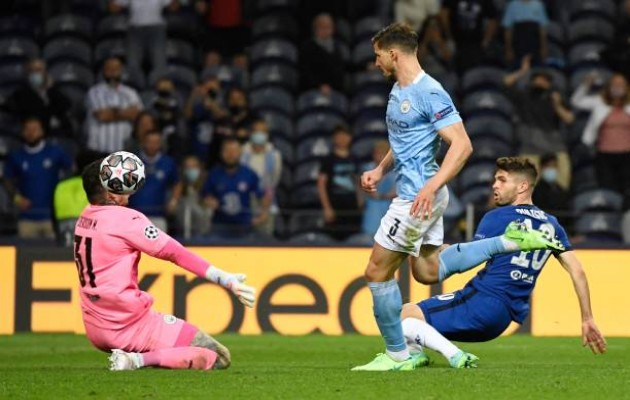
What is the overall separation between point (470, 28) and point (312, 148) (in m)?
3.14

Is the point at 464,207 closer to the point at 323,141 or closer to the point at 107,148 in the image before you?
the point at 323,141

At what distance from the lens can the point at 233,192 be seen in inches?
685

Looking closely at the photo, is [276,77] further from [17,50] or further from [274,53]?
[17,50]

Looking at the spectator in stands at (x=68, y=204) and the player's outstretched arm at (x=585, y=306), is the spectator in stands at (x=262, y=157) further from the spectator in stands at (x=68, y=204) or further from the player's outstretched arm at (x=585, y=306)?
the player's outstretched arm at (x=585, y=306)

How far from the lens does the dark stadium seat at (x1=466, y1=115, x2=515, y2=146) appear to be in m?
19.3

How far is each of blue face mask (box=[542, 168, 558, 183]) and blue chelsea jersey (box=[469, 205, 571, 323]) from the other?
24.1ft

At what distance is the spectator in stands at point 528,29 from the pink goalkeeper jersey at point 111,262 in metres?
11.1

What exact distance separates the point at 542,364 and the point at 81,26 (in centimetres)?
1159

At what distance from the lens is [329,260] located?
15.5 m

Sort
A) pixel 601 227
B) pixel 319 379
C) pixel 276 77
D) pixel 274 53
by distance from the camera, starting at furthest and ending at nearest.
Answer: pixel 274 53
pixel 276 77
pixel 601 227
pixel 319 379

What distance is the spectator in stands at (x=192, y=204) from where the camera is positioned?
17.0 meters

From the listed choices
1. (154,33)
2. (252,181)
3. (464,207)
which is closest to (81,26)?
(154,33)

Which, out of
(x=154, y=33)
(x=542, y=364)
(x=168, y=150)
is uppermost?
(x=154, y=33)

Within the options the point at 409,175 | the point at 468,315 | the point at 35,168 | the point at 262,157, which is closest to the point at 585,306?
the point at 468,315
